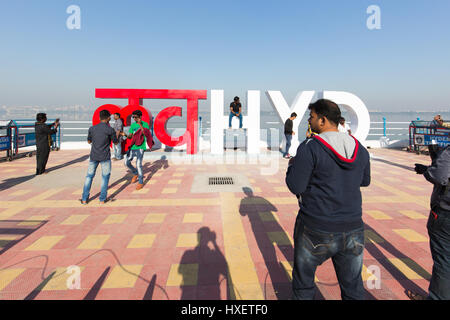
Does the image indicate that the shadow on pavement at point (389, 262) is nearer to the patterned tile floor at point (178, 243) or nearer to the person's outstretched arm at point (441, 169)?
the patterned tile floor at point (178, 243)

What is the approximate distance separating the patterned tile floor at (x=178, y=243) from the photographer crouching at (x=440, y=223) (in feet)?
1.55

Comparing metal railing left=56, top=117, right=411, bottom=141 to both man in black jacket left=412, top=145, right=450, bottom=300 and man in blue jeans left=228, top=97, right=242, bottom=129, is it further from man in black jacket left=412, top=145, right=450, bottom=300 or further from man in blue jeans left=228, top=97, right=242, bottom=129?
man in black jacket left=412, top=145, right=450, bottom=300

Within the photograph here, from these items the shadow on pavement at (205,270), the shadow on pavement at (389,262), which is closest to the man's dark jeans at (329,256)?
the shadow on pavement at (205,270)

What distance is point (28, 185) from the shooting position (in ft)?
22.5

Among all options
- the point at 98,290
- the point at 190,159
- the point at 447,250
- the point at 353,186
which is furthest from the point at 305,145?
the point at 190,159

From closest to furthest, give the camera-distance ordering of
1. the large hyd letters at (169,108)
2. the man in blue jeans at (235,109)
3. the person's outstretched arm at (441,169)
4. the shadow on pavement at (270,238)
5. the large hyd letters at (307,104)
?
1. the person's outstretched arm at (441,169)
2. the shadow on pavement at (270,238)
3. the large hyd letters at (169,108)
4. the man in blue jeans at (235,109)
5. the large hyd letters at (307,104)

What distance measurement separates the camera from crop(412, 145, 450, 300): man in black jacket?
7.23 ft

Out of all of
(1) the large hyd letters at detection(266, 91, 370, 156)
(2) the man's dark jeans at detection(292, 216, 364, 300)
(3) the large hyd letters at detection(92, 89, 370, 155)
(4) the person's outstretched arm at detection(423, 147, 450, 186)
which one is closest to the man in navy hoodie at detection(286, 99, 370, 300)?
(2) the man's dark jeans at detection(292, 216, 364, 300)

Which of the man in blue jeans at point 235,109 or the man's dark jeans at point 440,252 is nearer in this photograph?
the man's dark jeans at point 440,252

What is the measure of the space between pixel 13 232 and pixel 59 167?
5.68m

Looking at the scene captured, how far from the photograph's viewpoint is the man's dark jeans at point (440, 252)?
2.23 m

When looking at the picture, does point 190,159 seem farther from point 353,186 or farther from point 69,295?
point 353,186

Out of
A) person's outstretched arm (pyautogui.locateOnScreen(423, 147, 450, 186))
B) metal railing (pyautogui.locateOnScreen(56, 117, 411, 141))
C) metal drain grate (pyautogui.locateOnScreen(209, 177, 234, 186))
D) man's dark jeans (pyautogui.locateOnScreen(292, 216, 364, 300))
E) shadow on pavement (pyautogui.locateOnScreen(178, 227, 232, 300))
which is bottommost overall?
shadow on pavement (pyautogui.locateOnScreen(178, 227, 232, 300))

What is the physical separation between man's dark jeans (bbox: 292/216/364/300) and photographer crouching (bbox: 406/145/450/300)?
952mm
